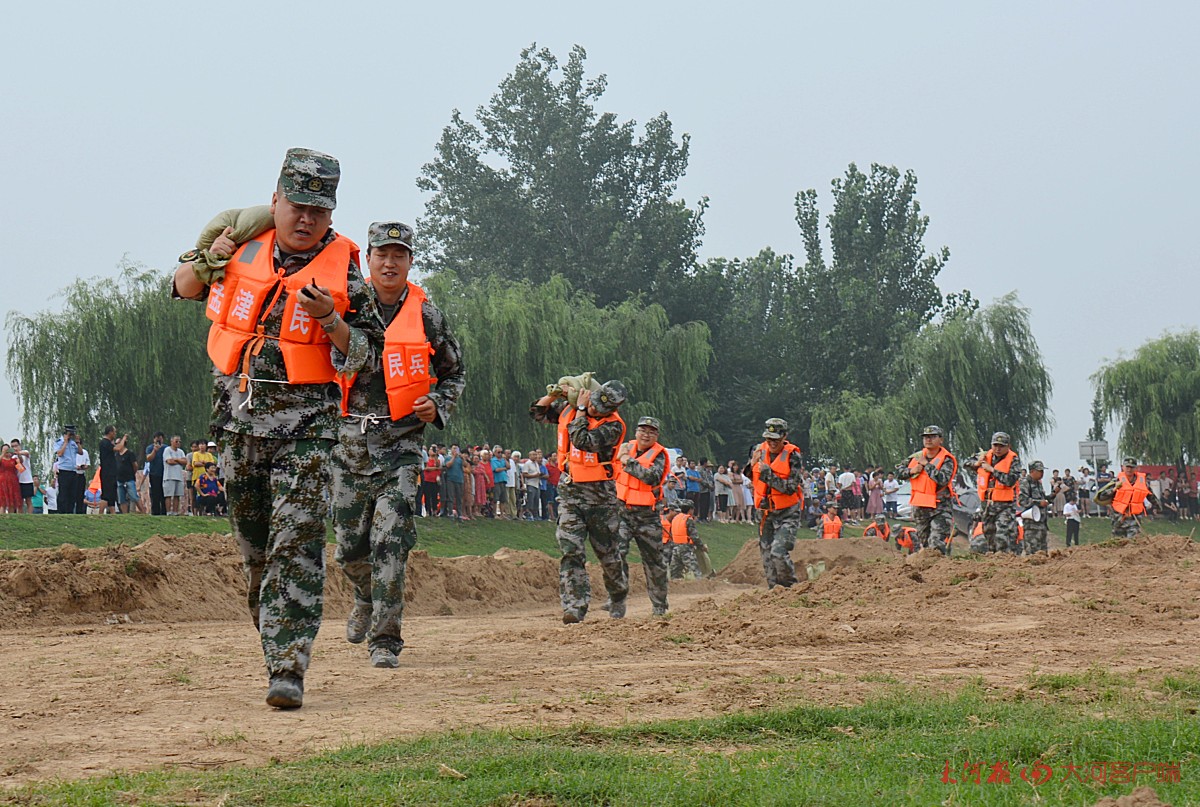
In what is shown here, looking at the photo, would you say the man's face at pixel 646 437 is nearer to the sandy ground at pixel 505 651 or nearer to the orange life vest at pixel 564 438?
the orange life vest at pixel 564 438

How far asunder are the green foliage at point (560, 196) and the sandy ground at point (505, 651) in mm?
53531

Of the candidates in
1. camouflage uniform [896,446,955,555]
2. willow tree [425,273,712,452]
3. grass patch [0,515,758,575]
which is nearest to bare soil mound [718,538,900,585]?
camouflage uniform [896,446,955,555]

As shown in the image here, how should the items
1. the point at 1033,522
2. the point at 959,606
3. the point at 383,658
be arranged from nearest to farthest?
the point at 383,658, the point at 959,606, the point at 1033,522

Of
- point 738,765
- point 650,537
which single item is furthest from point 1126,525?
A: point 738,765

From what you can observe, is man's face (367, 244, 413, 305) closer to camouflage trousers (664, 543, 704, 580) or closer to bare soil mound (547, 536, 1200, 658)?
bare soil mound (547, 536, 1200, 658)

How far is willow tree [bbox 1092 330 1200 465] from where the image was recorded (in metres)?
55.7

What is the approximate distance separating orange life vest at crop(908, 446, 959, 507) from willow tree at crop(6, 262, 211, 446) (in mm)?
19385

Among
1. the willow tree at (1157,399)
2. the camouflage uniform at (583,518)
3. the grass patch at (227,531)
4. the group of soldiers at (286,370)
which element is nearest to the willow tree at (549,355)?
the grass patch at (227,531)

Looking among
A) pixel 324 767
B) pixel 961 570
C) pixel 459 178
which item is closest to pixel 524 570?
pixel 961 570

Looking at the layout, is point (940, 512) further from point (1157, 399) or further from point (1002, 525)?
point (1157, 399)

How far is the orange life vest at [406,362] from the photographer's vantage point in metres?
9.76

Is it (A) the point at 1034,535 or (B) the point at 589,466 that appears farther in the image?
(A) the point at 1034,535

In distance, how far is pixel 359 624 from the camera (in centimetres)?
1087

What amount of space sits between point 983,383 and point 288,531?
51554mm
